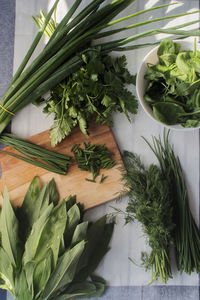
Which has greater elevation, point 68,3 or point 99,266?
point 68,3

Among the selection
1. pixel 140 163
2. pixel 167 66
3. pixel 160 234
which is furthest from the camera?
pixel 140 163

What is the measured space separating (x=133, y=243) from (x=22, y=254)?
414 mm

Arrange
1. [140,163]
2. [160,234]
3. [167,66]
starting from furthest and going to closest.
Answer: [140,163]
[160,234]
[167,66]

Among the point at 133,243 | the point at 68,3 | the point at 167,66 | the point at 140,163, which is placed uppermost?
the point at 68,3

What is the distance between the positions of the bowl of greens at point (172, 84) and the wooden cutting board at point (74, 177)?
0.22 metres

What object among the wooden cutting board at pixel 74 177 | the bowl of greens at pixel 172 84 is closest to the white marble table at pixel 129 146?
the wooden cutting board at pixel 74 177

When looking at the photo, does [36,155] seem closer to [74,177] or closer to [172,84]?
[74,177]

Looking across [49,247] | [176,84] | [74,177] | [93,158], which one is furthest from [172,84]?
[49,247]

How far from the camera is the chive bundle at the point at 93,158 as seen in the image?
102 cm

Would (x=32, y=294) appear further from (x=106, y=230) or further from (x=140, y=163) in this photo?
(x=140, y=163)

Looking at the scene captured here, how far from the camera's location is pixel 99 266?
3.58ft

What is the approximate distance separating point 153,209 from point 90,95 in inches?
17.7

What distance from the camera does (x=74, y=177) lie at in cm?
106

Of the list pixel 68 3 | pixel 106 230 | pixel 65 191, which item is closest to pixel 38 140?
pixel 65 191
